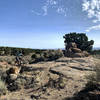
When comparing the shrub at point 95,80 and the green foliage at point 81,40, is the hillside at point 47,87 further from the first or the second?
the green foliage at point 81,40

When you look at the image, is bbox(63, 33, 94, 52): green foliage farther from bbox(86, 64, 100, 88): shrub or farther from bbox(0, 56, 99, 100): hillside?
bbox(86, 64, 100, 88): shrub

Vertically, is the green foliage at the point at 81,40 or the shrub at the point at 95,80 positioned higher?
the green foliage at the point at 81,40

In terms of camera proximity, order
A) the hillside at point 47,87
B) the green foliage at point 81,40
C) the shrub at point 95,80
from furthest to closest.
→ the green foliage at point 81,40
the hillside at point 47,87
the shrub at point 95,80

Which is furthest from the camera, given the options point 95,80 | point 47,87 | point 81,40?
point 81,40

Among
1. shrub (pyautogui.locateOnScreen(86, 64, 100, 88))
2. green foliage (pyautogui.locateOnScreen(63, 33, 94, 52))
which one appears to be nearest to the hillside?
shrub (pyautogui.locateOnScreen(86, 64, 100, 88))

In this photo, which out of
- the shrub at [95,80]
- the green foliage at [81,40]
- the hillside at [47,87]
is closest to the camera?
the shrub at [95,80]

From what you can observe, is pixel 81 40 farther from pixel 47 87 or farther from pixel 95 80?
pixel 95 80

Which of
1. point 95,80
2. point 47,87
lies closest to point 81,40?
point 47,87

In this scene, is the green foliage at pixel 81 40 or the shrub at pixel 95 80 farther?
the green foliage at pixel 81 40

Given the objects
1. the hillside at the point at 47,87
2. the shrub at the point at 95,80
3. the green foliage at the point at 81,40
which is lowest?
the hillside at the point at 47,87

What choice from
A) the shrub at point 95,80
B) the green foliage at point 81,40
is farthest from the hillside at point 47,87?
the green foliage at point 81,40

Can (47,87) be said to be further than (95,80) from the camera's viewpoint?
Yes

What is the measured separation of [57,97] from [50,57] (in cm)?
1242

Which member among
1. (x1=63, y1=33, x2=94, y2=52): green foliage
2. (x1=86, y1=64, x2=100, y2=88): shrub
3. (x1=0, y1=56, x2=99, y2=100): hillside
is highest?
(x1=63, y1=33, x2=94, y2=52): green foliage
